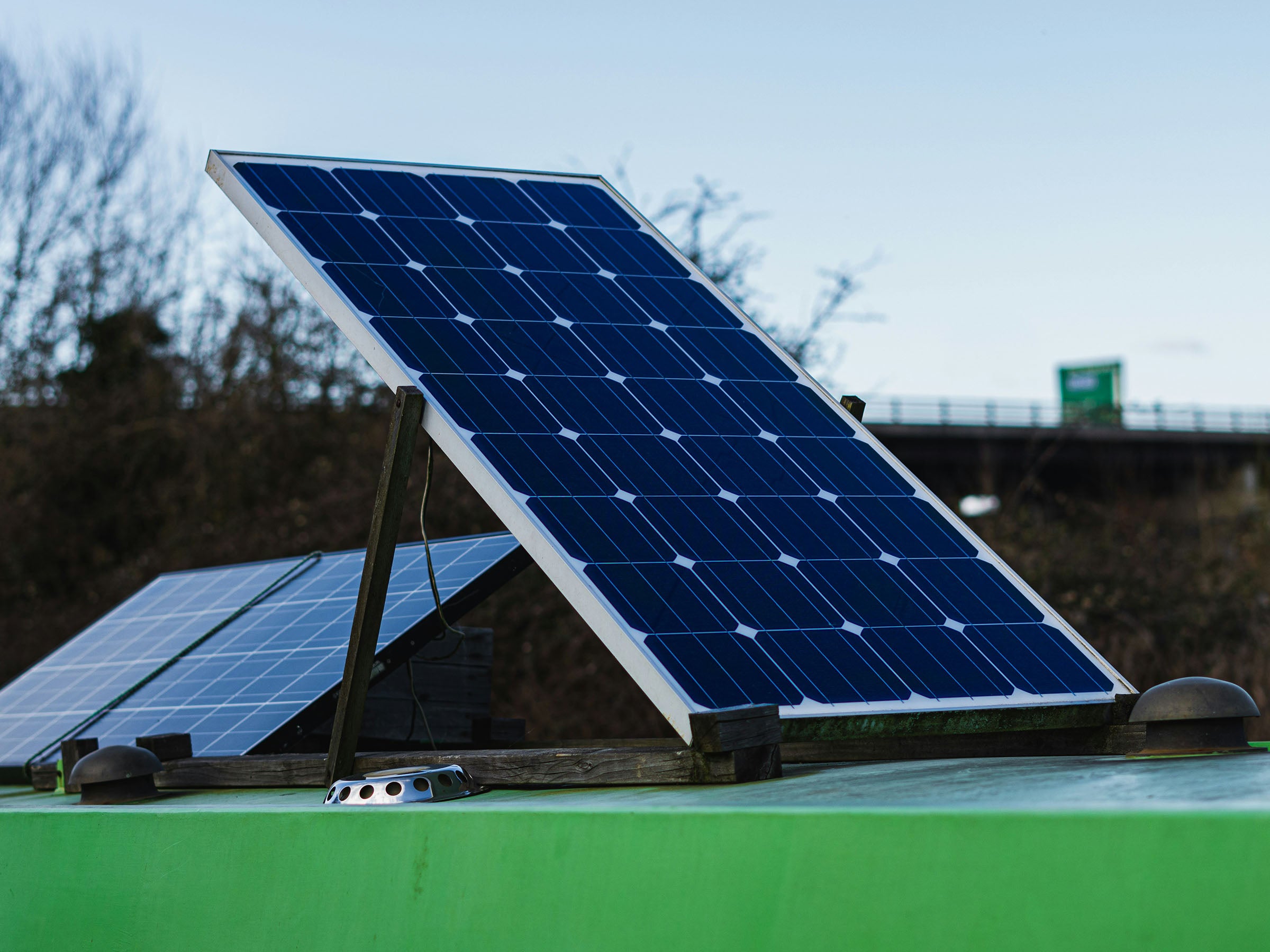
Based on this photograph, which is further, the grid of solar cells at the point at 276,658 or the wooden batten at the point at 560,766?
the grid of solar cells at the point at 276,658

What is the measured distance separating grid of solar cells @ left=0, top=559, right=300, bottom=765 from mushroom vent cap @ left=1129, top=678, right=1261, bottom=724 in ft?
19.4

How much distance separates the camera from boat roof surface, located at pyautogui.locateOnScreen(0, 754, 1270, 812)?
3.14 metres

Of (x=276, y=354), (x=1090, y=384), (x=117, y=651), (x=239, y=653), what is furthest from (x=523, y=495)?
(x=1090, y=384)

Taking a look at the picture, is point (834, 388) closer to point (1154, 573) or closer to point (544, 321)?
point (1154, 573)

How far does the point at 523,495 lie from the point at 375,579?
2.26ft

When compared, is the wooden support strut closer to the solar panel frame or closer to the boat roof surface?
the solar panel frame

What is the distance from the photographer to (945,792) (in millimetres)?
3674

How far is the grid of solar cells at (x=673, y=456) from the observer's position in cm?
486

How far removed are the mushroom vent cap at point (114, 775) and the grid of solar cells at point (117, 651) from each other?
2106 millimetres

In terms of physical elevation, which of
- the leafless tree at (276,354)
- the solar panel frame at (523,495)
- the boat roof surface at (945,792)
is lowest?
the boat roof surface at (945,792)

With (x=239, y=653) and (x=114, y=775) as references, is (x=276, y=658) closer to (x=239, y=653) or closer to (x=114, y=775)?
(x=239, y=653)

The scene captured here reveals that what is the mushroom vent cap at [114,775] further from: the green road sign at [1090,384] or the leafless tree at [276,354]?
the green road sign at [1090,384]

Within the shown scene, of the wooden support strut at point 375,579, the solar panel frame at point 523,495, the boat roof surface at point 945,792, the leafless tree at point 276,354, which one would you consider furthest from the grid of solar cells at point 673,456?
the leafless tree at point 276,354

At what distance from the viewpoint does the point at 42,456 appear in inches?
978
